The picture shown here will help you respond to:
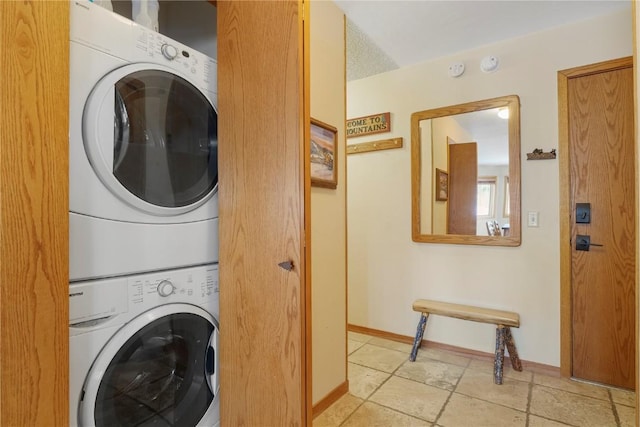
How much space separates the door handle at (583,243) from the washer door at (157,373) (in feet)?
7.57

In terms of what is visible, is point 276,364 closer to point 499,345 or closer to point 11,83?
point 11,83

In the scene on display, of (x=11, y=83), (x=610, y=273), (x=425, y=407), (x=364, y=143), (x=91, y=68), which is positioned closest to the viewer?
(x=11, y=83)

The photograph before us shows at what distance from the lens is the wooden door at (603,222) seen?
77.7 inches

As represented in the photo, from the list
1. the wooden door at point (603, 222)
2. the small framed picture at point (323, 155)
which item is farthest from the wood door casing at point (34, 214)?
the wooden door at point (603, 222)

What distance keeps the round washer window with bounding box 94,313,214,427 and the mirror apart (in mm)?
1959

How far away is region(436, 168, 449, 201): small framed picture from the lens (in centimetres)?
259

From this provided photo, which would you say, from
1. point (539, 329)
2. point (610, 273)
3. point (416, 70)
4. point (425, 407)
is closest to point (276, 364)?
point (425, 407)

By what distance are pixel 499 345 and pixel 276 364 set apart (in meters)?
1.77

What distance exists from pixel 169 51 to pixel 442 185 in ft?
7.06

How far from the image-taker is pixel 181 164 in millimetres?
1276

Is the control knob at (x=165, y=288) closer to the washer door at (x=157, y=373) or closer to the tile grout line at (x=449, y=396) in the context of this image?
the washer door at (x=157, y=373)

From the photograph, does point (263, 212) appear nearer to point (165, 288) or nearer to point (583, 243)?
point (165, 288)

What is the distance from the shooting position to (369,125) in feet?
9.51

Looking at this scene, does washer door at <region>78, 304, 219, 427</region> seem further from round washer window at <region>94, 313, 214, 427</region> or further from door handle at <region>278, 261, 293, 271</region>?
door handle at <region>278, 261, 293, 271</region>
